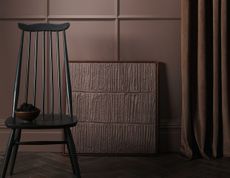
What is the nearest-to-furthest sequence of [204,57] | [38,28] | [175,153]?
[38,28]
[204,57]
[175,153]

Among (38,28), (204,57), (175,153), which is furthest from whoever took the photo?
(175,153)

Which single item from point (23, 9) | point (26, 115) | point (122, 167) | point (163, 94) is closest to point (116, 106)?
point (163, 94)

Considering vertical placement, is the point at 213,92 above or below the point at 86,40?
below

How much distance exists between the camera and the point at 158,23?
316cm

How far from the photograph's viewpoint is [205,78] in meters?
3.00

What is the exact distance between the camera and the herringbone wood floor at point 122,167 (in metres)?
2.66

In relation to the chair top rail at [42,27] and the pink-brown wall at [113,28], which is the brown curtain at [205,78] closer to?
the pink-brown wall at [113,28]

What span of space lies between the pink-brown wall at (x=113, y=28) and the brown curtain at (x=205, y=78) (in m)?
0.15

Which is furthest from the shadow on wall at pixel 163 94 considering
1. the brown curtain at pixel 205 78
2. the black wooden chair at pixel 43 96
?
the black wooden chair at pixel 43 96

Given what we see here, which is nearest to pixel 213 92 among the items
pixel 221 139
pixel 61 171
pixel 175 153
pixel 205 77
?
pixel 205 77

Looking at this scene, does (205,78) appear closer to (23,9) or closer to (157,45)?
(157,45)

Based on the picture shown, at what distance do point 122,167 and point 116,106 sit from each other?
0.49m

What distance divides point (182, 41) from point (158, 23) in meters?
0.25

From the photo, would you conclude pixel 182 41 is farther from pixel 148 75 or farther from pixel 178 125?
pixel 178 125
